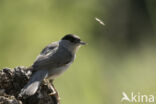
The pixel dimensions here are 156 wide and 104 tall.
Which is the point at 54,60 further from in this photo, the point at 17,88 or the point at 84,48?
the point at 84,48

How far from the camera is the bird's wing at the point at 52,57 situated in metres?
5.56

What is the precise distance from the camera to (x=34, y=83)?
5.00 metres

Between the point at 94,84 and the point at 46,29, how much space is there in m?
0.84

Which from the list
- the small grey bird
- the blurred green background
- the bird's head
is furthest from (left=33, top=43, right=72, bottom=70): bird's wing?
the blurred green background

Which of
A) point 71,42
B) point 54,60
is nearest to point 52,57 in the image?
point 54,60

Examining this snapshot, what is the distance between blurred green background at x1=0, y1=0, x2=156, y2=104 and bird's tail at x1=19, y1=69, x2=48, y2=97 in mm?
655

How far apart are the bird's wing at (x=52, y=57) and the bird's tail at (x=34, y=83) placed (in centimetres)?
8

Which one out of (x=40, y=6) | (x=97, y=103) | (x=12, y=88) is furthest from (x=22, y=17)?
(x=12, y=88)

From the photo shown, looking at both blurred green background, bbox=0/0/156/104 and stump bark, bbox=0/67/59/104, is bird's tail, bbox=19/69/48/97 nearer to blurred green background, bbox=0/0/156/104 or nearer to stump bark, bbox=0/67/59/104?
stump bark, bbox=0/67/59/104

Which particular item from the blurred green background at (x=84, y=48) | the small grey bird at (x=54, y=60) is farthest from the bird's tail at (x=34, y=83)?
the blurred green background at (x=84, y=48)

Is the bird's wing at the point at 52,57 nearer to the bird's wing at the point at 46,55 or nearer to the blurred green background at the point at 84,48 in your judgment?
the bird's wing at the point at 46,55

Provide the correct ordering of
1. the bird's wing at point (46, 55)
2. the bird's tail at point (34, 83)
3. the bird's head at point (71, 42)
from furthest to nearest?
the bird's head at point (71, 42) < the bird's wing at point (46, 55) < the bird's tail at point (34, 83)

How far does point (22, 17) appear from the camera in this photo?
677cm

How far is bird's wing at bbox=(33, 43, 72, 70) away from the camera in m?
5.56
